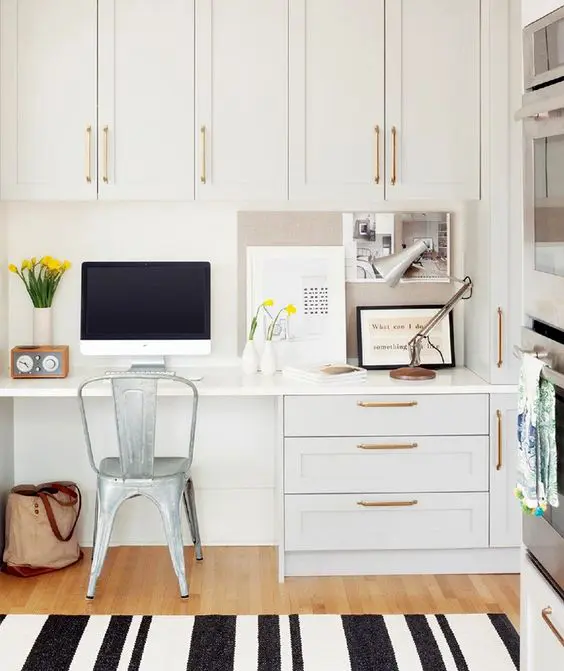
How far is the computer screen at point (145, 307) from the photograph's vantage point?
4.25 metres

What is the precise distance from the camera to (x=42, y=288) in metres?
4.25

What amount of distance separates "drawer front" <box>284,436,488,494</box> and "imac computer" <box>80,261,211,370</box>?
0.65 m

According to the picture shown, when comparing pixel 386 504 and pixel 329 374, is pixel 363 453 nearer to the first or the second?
pixel 386 504

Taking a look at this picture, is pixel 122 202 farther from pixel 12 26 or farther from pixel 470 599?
pixel 470 599

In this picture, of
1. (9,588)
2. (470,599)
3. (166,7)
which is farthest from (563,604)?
(166,7)

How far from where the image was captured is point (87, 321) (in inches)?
167

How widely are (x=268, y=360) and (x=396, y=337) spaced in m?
0.57

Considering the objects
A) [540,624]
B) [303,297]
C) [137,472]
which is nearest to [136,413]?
[137,472]

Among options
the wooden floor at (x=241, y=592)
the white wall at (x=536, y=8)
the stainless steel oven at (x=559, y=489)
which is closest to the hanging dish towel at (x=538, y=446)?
the stainless steel oven at (x=559, y=489)

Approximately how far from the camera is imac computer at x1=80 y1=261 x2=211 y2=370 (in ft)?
13.9

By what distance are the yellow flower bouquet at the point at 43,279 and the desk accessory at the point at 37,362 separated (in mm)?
226

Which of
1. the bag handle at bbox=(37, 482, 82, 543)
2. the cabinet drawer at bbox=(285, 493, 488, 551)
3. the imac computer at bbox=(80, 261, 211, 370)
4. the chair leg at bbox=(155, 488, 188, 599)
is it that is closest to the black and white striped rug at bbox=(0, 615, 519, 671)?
the chair leg at bbox=(155, 488, 188, 599)

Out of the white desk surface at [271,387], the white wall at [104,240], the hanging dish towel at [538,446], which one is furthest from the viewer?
the white wall at [104,240]

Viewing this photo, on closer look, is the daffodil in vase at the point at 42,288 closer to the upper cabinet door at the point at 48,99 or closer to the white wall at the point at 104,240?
the white wall at the point at 104,240
